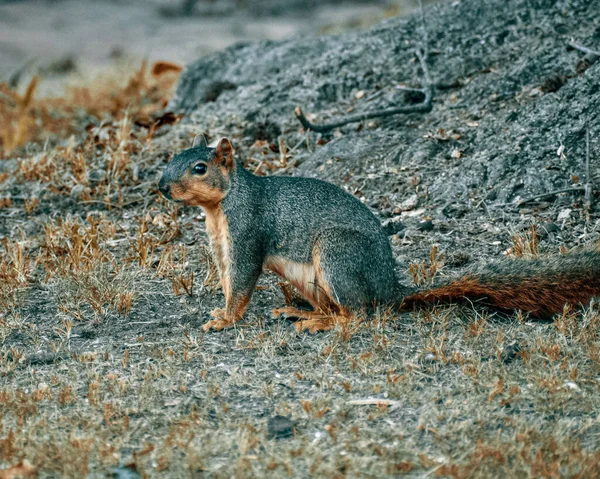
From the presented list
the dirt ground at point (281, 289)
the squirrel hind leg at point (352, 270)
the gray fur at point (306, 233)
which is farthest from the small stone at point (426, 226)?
the squirrel hind leg at point (352, 270)

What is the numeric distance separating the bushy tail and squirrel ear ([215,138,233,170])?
1271 millimetres

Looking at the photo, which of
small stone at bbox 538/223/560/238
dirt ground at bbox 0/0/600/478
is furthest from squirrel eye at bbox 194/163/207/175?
small stone at bbox 538/223/560/238

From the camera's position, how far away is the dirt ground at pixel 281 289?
3127 millimetres

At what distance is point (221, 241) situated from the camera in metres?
4.46

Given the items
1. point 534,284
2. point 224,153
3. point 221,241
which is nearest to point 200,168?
point 224,153

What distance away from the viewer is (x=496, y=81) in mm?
6617

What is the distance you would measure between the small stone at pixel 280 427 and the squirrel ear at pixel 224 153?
157 cm

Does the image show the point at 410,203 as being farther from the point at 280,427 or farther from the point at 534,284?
the point at 280,427

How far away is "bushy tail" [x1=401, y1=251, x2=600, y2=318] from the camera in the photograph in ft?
13.3

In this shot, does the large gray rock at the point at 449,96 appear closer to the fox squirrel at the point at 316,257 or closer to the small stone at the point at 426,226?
the small stone at the point at 426,226

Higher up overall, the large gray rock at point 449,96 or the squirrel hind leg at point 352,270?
the large gray rock at point 449,96

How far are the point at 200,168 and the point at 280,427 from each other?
5.15ft

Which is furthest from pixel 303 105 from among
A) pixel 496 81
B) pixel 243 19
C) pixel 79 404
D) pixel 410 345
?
pixel 243 19

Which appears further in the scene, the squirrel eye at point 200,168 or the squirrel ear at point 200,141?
the squirrel ear at point 200,141
